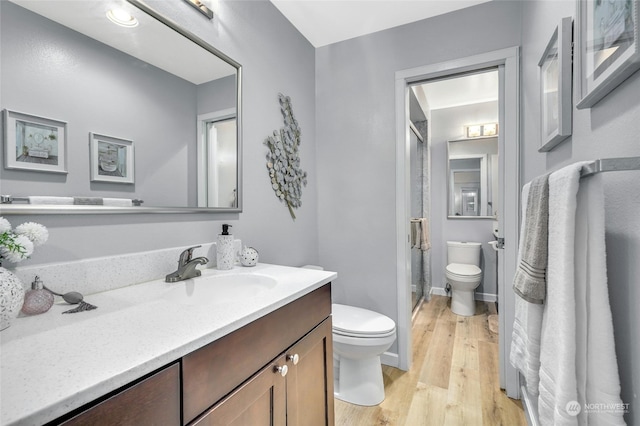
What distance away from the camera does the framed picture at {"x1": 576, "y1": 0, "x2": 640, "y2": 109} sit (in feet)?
1.90

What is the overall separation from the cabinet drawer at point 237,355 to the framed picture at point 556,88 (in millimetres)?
1094

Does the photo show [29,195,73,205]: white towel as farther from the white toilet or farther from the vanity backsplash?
the white toilet

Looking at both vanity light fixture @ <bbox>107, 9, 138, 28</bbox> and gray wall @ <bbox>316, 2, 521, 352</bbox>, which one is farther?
gray wall @ <bbox>316, 2, 521, 352</bbox>

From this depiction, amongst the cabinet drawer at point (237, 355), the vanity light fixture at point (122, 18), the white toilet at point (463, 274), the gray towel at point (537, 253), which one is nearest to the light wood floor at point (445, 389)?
the white toilet at point (463, 274)

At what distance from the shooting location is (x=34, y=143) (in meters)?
0.81

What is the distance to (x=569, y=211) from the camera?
0.66 meters

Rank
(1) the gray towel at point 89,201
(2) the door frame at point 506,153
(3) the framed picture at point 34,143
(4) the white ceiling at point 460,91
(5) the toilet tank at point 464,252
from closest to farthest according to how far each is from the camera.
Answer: (3) the framed picture at point 34,143 → (1) the gray towel at point 89,201 → (2) the door frame at point 506,153 → (4) the white ceiling at point 460,91 → (5) the toilet tank at point 464,252

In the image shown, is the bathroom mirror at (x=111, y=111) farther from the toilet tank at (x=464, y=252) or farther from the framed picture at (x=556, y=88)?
the toilet tank at (x=464, y=252)

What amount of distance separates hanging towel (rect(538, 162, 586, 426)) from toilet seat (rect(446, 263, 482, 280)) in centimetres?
237

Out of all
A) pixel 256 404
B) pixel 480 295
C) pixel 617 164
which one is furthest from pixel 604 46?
pixel 480 295

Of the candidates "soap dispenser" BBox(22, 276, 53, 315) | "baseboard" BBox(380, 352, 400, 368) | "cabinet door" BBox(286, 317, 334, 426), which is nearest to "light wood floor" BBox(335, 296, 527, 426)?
"baseboard" BBox(380, 352, 400, 368)

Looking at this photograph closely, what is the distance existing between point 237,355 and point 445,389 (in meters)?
1.65

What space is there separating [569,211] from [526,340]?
465mm

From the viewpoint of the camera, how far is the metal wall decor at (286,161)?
1.80 m
